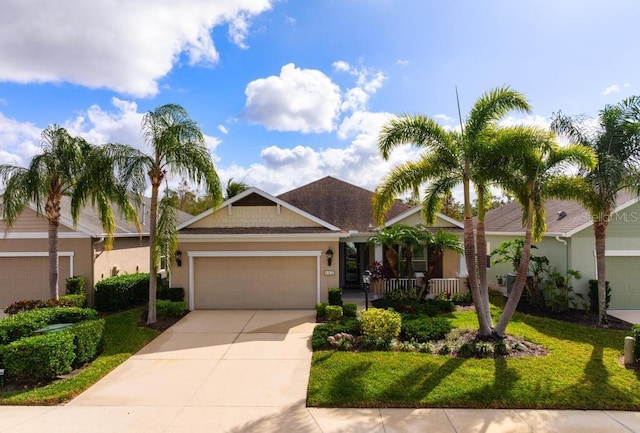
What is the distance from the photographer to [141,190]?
36.8ft

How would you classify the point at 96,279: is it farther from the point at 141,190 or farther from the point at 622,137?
the point at 622,137

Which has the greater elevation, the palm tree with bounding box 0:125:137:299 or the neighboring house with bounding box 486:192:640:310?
the palm tree with bounding box 0:125:137:299

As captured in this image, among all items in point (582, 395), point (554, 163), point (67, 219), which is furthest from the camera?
point (67, 219)

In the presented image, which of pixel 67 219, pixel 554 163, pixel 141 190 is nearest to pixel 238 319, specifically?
pixel 141 190

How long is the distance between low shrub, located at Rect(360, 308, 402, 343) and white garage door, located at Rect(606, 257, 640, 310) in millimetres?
9775

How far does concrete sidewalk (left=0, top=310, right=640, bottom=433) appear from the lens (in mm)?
5730

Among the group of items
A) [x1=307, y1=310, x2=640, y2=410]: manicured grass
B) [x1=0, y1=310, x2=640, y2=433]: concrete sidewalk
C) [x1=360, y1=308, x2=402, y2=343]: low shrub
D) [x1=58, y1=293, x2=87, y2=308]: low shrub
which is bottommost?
[x1=0, y1=310, x2=640, y2=433]: concrete sidewalk

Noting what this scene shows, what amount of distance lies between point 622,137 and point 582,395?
27.3 feet

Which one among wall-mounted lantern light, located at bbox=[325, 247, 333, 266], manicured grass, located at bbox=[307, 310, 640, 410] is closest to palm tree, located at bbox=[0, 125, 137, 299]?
wall-mounted lantern light, located at bbox=[325, 247, 333, 266]

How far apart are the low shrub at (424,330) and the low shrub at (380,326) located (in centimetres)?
37

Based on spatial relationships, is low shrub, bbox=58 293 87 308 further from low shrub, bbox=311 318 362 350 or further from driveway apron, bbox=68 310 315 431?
low shrub, bbox=311 318 362 350

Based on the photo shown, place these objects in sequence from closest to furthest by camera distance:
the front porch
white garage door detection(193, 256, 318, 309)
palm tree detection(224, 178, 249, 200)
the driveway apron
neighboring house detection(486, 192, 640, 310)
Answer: the driveway apron < neighboring house detection(486, 192, 640, 310) < white garage door detection(193, 256, 318, 309) < the front porch < palm tree detection(224, 178, 249, 200)

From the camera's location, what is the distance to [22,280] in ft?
44.2

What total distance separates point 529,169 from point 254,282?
32.7ft
